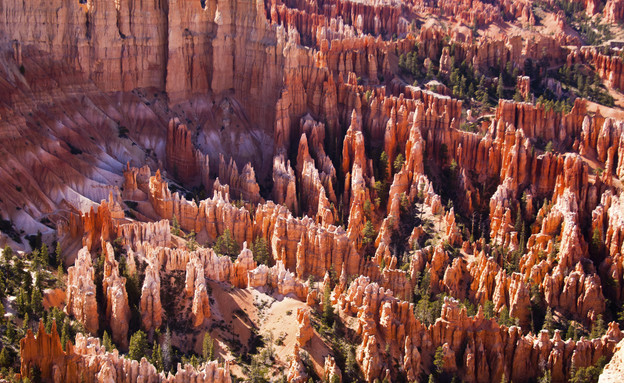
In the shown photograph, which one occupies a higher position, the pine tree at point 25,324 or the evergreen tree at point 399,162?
the evergreen tree at point 399,162

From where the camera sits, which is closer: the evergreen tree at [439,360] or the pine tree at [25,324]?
the pine tree at [25,324]

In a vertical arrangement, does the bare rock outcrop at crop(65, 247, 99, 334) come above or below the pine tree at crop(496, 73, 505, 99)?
below

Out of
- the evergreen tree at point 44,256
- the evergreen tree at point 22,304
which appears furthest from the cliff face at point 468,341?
the evergreen tree at point 22,304

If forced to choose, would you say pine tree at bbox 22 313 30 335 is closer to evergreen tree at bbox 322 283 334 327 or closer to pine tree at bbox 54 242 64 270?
pine tree at bbox 54 242 64 270

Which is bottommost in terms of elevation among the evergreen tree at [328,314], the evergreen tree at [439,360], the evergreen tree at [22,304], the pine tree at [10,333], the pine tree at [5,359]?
the evergreen tree at [439,360]

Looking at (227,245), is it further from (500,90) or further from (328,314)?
(500,90)

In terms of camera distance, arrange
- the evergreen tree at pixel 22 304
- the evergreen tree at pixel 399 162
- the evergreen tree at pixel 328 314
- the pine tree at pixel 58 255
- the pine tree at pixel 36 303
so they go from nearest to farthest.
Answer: the evergreen tree at pixel 22 304 < the pine tree at pixel 36 303 < the evergreen tree at pixel 328 314 < the pine tree at pixel 58 255 < the evergreen tree at pixel 399 162

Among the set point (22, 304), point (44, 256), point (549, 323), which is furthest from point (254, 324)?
point (549, 323)

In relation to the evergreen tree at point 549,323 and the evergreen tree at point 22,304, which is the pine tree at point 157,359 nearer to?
the evergreen tree at point 22,304

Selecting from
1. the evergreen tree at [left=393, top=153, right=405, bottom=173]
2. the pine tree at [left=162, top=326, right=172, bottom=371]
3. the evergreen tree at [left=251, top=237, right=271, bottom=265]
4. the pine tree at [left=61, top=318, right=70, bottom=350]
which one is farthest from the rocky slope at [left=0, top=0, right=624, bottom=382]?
the pine tree at [left=61, top=318, right=70, bottom=350]

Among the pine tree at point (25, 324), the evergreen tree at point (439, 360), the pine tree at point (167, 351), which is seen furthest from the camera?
the evergreen tree at point (439, 360)
